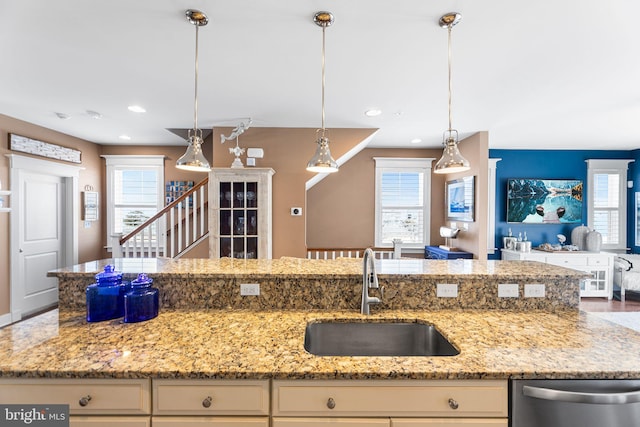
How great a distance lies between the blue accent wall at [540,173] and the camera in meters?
5.41

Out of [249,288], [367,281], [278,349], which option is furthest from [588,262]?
[278,349]

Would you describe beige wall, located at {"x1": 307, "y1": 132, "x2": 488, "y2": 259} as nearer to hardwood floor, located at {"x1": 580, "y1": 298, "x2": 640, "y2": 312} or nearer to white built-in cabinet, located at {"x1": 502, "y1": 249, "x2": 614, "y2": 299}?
white built-in cabinet, located at {"x1": 502, "y1": 249, "x2": 614, "y2": 299}

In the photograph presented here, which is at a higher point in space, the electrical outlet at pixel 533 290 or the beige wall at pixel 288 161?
the beige wall at pixel 288 161

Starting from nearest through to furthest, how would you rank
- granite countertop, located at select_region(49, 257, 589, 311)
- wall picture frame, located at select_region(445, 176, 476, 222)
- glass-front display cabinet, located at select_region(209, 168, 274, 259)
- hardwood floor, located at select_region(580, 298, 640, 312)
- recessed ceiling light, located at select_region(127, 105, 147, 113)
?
granite countertop, located at select_region(49, 257, 589, 311) < recessed ceiling light, located at select_region(127, 105, 147, 113) < glass-front display cabinet, located at select_region(209, 168, 274, 259) < wall picture frame, located at select_region(445, 176, 476, 222) < hardwood floor, located at select_region(580, 298, 640, 312)

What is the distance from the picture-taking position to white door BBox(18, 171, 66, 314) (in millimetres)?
4070

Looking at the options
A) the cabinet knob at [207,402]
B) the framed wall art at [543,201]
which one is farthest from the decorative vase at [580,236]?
the cabinet knob at [207,402]

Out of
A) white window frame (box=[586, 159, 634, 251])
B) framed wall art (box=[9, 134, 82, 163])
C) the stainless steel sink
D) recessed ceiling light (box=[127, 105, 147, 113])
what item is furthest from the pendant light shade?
white window frame (box=[586, 159, 634, 251])

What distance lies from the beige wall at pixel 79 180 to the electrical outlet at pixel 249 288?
392cm

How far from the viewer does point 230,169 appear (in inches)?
152

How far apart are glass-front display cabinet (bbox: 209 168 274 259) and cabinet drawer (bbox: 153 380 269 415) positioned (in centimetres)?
281

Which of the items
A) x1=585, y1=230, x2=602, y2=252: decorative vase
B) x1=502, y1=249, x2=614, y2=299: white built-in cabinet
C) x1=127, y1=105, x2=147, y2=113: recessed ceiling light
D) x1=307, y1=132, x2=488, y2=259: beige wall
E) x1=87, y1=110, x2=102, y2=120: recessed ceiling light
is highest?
x1=127, y1=105, x2=147, y2=113: recessed ceiling light

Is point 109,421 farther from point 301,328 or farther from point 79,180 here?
point 79,180

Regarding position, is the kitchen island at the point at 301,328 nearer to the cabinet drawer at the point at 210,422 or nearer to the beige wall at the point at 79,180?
the cabinet drawer at the point at 210,422

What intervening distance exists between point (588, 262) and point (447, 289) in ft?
15.5
